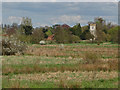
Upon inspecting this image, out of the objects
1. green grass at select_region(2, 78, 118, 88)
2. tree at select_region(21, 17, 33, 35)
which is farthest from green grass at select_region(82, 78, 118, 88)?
tree at select_region(21, 17, 33, 35)

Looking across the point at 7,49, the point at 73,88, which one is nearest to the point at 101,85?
the point at 73,88

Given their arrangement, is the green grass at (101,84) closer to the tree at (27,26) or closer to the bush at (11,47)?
the bush at (11,47)

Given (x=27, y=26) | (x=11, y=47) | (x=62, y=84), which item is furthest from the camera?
(x=27, y=26)

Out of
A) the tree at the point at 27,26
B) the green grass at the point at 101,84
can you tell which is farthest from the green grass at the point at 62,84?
the tree at the point at 27,26

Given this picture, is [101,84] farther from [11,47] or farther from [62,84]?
[11,47]

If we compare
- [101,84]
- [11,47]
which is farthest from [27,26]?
[101,84]

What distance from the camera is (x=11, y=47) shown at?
28.7 m

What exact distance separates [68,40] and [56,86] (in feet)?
207

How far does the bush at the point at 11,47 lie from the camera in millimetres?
28209

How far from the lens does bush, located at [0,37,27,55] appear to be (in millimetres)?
28209

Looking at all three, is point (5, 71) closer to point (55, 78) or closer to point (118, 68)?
point (55, 78)

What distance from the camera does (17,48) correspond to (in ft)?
95.0

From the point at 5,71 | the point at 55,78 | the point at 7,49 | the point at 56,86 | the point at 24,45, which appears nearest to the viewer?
the point at 56,86

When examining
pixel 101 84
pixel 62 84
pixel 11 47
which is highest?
pixel 11 47
